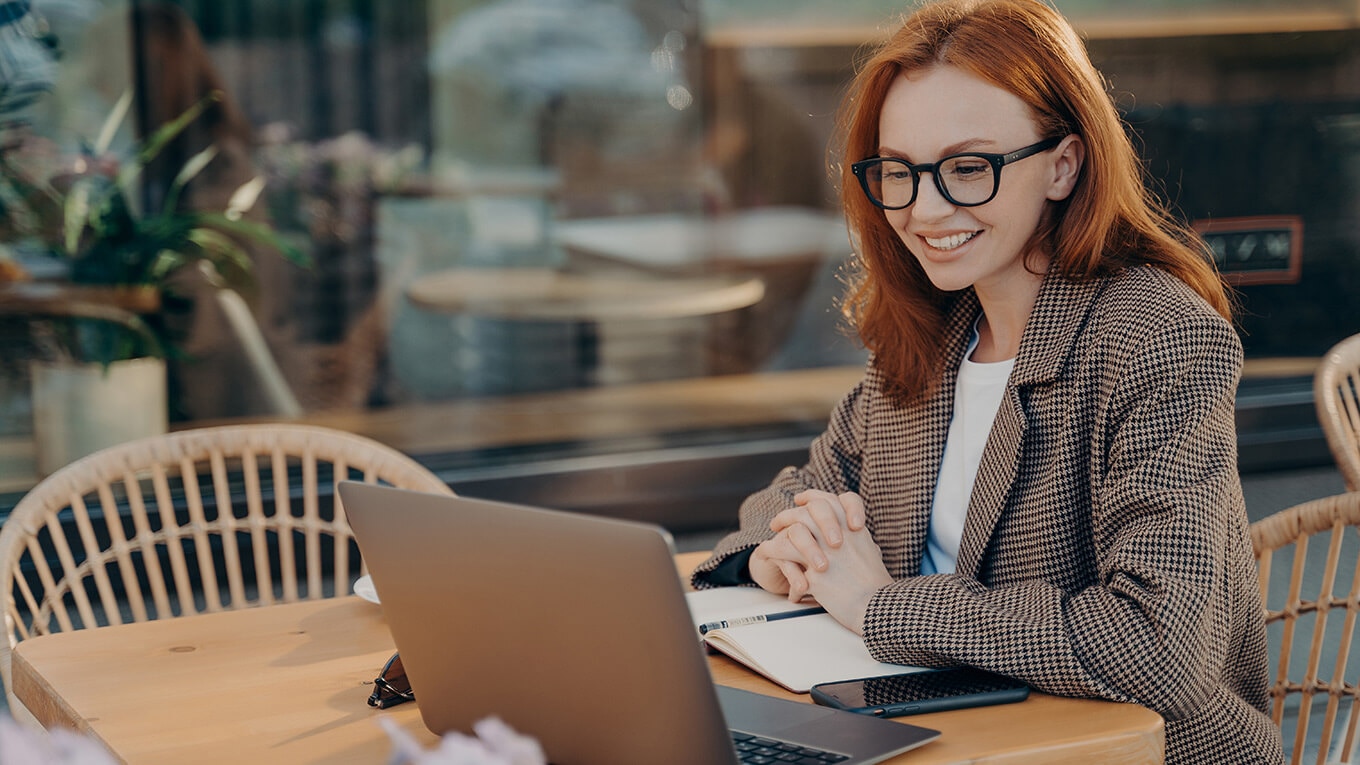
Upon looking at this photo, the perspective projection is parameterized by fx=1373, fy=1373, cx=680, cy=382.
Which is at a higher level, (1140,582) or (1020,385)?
(1020,385)

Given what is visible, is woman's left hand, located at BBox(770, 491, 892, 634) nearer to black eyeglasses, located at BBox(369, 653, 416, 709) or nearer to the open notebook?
the open notebook

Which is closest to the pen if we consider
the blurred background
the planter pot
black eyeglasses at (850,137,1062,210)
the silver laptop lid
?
the silver laptop lid

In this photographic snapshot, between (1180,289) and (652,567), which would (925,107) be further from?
(652,567)

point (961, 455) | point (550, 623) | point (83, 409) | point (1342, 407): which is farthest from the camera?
point (83, 409)

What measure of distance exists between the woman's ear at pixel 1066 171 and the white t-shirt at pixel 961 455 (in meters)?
0.20

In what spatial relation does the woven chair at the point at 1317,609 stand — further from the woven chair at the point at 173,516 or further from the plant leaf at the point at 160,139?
the plant leaf at the point at 160,139

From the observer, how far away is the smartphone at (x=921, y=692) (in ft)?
3.71

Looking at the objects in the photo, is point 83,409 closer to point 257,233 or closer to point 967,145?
point 257,233

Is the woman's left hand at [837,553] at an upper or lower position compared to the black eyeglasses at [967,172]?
lower

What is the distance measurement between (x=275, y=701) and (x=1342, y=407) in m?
1.65

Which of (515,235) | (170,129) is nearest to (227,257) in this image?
(170,129)

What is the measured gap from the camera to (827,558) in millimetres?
1391

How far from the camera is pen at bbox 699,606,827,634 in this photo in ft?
4.37

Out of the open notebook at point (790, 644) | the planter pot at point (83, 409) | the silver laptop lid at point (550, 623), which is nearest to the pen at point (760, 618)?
the open notebook at point (790, 644)
